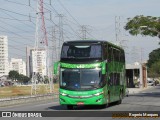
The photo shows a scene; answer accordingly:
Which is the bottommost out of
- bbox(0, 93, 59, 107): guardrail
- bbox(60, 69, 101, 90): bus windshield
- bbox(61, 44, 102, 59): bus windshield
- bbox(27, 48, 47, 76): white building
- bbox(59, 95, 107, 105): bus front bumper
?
bbox(0, 93, 59, 107): guardrail

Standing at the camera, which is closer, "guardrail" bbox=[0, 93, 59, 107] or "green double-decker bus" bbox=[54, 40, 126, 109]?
"green double-decker bus" bbox=[54, 40, 126, 109]

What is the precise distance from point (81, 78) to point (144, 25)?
2523 centimetres

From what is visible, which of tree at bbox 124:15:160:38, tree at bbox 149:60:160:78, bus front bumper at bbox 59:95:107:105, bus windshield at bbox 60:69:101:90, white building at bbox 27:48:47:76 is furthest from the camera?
tree at bbox 149:60:160:78

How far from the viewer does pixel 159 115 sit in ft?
69.3

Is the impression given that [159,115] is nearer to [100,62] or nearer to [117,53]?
[100,62]

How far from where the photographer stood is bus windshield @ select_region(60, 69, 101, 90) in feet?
92.9

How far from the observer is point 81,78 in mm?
28344

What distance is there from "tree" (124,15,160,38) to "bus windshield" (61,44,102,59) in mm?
24040

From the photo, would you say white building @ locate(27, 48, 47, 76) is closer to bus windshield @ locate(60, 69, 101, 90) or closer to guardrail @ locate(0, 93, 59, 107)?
guardrail @ locate(0, 93, 59, 107)

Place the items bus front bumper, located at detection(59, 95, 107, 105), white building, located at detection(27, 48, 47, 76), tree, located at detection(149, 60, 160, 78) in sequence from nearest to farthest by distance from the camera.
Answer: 1. bus front bumper, located at detection(59, 95, 107, 105)
2. white building, located at detection(27, 48, 47, 76)
3. tree, located at detection(149, 60, 160, 78)

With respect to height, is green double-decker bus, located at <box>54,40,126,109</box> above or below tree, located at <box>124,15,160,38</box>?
below

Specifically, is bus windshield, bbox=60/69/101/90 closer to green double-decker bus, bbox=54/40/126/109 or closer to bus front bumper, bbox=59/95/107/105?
green double-decker bus, bbox=54/40/126/109

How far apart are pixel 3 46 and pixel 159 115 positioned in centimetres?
16281

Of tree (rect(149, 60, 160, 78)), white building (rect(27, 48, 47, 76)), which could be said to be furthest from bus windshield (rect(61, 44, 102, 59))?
tree (rect(149, 60, 160, 78))
